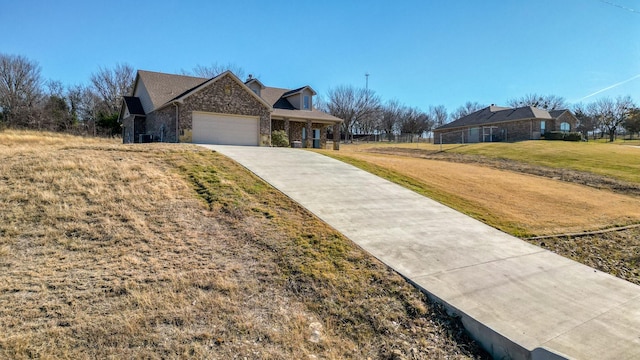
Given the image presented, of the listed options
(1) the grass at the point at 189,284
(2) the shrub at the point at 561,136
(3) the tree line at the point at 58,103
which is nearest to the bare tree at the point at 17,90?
(3) the tree line at the point at 58,103

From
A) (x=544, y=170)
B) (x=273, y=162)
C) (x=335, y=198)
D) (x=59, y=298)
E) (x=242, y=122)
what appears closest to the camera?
(x=59, y=298)

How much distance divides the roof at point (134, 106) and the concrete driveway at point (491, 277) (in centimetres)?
1832

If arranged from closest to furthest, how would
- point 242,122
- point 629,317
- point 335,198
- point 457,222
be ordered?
point 629,317 → point 457,222 → point 335,198 → point 242,122

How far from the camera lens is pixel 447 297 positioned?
15.4ft

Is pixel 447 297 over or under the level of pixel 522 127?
under

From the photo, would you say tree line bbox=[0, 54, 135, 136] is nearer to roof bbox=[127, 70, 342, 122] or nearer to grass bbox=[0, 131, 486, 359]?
roof bbox=[127, 70, 342, 122]

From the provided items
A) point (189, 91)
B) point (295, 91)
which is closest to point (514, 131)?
point (295, 91)

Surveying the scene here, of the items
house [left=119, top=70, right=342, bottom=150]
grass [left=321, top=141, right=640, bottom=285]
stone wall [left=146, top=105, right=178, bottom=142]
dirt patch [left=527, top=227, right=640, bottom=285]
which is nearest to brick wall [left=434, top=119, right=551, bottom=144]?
house [left=119, top=70, right=342, bottom=150]

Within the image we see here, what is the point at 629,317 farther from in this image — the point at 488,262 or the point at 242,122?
the point at 242,122

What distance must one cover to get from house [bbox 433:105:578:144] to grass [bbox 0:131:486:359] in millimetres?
35878

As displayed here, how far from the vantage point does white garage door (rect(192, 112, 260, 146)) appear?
65.4 ft

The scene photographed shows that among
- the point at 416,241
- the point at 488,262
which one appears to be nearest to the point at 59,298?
the point at 416,241

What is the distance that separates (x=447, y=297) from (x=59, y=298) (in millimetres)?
4674

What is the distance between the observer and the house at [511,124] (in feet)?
120
